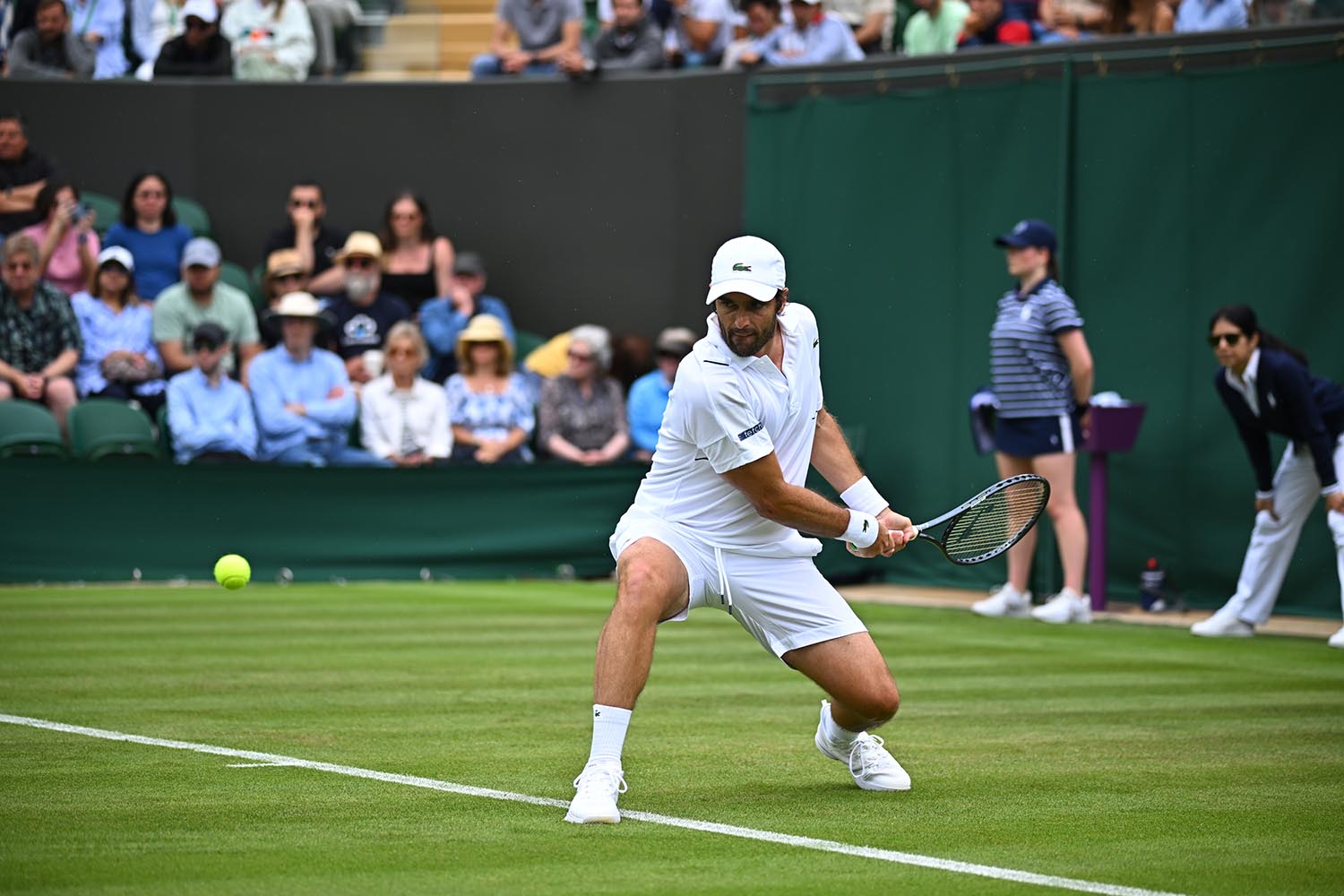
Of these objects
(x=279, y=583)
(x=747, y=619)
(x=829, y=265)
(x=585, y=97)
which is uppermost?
(x=585, y=97)

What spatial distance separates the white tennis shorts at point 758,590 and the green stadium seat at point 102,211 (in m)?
12.6

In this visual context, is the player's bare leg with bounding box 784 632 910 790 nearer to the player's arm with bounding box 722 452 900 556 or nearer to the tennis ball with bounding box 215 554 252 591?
the player's arm with bounding box 722 452 900 556

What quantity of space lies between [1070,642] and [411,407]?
6.30 metres

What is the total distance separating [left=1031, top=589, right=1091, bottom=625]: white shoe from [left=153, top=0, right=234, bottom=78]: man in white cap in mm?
10027

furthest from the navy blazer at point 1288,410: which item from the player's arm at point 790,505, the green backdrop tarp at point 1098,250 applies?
the player's arm at point 790,505

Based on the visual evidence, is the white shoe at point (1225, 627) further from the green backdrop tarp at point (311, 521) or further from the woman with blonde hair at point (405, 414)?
the woman with blonde hair at point (405, 414)

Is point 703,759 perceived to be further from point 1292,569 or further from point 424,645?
point 1292,569

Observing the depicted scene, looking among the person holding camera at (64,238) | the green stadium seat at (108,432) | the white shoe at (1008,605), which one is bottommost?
the white shoe at (1008,605)

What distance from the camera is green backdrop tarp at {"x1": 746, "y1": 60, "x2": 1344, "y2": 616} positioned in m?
13.4

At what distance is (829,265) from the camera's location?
16359mm

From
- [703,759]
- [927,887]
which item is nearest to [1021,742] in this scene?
[703,759]

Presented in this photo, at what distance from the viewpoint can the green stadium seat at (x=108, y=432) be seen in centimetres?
1484

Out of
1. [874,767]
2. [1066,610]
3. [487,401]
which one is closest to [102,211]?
[487,401]

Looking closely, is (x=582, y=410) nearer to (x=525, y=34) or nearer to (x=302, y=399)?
(x=302, y=399)
